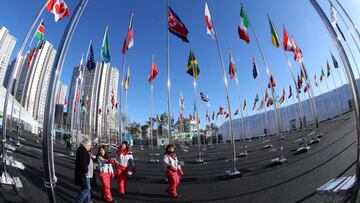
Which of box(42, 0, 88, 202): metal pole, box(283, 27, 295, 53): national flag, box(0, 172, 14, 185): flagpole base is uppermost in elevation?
box(283, 27, 295, 53): national flag

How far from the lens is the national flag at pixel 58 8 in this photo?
10.1 m

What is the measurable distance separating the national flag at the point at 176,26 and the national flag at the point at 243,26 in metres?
3.99

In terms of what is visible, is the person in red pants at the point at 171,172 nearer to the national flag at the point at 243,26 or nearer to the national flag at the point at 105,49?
the national flag at the point at 243,26

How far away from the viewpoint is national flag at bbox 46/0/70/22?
1009 centimetres

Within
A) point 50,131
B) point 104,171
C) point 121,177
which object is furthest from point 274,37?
point 50,131

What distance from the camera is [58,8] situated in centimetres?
1051

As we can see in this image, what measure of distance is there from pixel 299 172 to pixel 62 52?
26.3 feet

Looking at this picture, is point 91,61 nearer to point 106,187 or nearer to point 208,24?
point 208,24

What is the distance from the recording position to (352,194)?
10.9ft

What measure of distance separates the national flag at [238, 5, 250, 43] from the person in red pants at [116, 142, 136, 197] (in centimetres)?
967

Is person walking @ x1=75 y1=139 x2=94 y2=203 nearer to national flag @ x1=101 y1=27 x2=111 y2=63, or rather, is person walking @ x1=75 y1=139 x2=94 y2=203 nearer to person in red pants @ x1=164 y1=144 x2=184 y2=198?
person in red pants @ x1=164 y1=144 x2=184 y2=198

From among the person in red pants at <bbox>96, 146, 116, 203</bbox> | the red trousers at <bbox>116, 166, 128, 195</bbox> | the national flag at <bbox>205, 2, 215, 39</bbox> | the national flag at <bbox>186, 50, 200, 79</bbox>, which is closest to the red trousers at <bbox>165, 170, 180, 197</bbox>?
the red trousers at <bbox>116, 166, 128, 195</bbox>

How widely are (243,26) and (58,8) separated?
9949 millimetres

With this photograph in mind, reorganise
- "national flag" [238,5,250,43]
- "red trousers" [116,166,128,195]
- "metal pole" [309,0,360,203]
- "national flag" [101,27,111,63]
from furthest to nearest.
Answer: "national flag" [101,27,111,63]
"national flag" [238,5,250,43]
"red trousers" [116,166,128,195]
"metal pole" [309,0,360,203]
